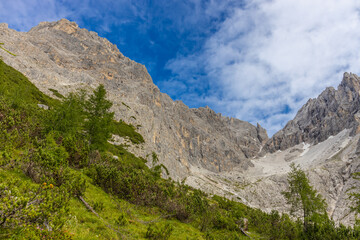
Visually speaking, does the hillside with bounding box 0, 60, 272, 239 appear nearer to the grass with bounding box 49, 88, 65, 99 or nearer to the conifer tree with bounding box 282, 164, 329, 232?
the conifer tree with bounding box 282, 164, 329, 232

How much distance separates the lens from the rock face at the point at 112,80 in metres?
89.9

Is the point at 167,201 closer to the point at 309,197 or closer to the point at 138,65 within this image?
the point at 309,197

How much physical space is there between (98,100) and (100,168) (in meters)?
16.9

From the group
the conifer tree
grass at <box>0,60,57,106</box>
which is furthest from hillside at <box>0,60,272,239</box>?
the conifer tree

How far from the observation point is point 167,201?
18.3m

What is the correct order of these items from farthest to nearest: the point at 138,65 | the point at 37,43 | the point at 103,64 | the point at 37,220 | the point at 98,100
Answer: the point at 138,65 → the point at 103,64 → the point at 37,43 → the point at 98,100 → the point at 37,220

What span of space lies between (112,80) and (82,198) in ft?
434

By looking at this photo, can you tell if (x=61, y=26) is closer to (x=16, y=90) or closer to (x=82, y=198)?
(x=16, y=90)

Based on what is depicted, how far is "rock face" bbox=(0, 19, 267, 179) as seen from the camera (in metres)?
89.9

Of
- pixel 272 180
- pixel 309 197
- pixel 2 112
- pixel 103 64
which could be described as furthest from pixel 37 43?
pixel 272 180

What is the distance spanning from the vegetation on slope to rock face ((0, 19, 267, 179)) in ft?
135

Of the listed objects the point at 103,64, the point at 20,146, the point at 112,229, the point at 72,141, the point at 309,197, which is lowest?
the point at 112,229

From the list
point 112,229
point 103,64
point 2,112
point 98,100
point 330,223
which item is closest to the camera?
point 112,229

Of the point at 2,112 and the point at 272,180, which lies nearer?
the point at 2,112
